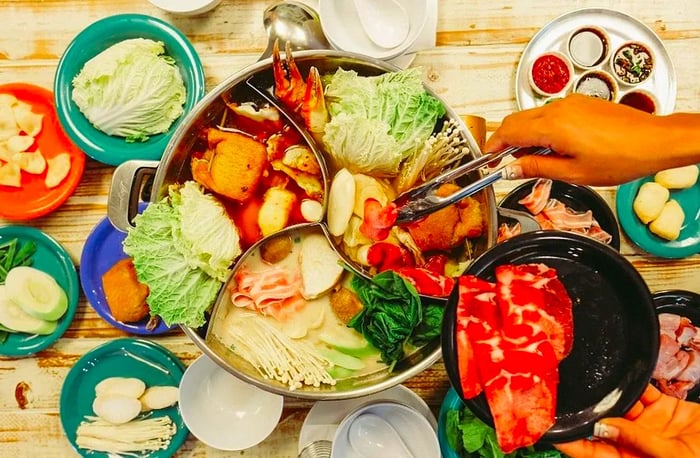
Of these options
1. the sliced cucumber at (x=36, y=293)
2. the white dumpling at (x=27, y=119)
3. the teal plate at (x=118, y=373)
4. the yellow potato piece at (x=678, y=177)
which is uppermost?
the yellow potato piece at (x=678, y=177)

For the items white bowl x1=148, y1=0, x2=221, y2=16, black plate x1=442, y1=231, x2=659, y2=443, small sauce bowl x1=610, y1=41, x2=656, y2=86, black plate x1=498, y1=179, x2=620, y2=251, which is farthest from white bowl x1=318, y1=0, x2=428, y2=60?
black plate x1=442, y1=231, x2=659, y2=443

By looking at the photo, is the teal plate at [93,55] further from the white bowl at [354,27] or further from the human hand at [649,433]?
the human hand at [649,433]

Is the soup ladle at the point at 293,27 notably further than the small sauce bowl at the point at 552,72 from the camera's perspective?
No

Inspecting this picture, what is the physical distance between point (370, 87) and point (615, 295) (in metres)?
1.23

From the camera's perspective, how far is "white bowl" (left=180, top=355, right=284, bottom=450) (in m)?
2.79

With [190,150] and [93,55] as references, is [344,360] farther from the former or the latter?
[93,55]

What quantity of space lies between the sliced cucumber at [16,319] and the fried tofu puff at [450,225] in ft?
5.82

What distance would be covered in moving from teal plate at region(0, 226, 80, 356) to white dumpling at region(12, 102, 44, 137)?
464 millimetres

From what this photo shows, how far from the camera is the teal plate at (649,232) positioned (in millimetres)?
2951

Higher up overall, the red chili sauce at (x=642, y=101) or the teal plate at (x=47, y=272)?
the red chili sauce at (x=642, y=101)

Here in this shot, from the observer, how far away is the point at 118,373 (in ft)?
9.96

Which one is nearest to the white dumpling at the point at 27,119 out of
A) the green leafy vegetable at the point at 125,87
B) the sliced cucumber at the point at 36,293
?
the green leafy vegetable at the point at 125,87

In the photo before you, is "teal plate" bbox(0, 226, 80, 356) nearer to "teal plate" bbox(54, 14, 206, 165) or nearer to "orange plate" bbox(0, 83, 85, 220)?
"orange plate" bbox(0, 83, 85, 220)

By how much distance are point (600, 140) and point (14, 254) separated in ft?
8.60
